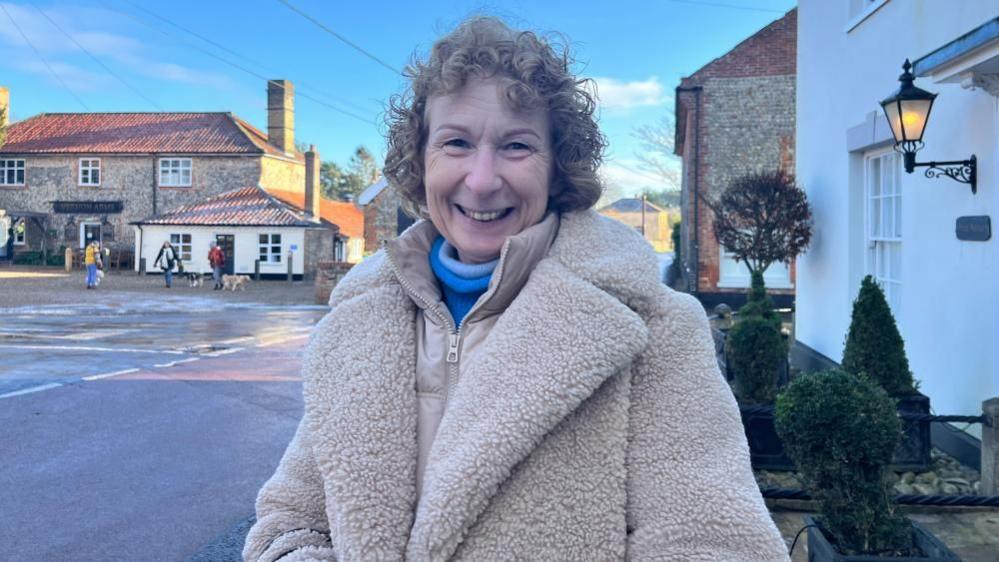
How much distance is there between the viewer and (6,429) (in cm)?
796

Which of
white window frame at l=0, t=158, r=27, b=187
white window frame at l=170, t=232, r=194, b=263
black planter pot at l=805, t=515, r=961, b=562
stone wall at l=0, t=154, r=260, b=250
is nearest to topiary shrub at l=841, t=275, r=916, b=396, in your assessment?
black planter pot at l=805, t=515, r=961, b=562

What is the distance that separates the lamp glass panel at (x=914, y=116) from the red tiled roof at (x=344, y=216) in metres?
A: 39.8

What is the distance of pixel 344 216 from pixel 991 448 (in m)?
46.7

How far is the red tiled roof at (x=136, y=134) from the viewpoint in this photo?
146 ft

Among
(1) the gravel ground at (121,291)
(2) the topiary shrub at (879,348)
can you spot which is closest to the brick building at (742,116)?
(1) the gravel ground at (121,291)

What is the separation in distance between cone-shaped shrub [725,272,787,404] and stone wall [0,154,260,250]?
1562 inches

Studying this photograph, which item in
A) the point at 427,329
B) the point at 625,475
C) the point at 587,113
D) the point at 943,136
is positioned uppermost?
the point at 943,136

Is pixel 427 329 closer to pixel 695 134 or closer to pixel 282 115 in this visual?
pixel 695 134

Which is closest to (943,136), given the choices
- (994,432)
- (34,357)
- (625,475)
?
(994,432)

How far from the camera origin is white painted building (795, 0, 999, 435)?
5949mm

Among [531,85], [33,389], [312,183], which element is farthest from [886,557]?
[312,183]

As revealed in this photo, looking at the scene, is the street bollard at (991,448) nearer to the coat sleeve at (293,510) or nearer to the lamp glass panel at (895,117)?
the lamp glass panel at (895,117)

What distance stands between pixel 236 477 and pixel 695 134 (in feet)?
59.1

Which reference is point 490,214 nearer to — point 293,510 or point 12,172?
point 293,510
